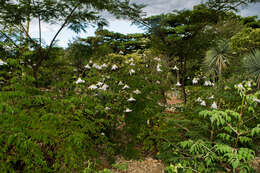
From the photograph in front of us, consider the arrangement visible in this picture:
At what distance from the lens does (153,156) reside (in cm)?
315

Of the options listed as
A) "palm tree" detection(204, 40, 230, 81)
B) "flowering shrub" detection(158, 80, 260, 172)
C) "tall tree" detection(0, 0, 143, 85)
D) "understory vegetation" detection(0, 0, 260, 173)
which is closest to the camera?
"flowering shrub" detection(158, 80, 260, 172)

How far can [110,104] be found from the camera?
246 cm

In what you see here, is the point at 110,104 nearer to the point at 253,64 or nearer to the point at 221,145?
the point at 221,145

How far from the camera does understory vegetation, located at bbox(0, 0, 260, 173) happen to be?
162cm

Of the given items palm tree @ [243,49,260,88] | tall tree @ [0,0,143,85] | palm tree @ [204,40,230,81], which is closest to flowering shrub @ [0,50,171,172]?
tall tree @ [0,0,143,85]

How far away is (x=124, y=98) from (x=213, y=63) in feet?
17.3

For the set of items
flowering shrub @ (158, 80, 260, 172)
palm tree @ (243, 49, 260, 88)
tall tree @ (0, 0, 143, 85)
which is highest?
tall tree @ (0, 0, 143, 85)

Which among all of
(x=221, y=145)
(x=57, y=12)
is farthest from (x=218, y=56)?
(x=221, y=145)

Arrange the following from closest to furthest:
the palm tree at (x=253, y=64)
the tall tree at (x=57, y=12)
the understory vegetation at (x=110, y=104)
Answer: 1. the understory vegetation at (x=110, y=104)
2. the tall tree at (x=57, y=12)
3. the palm tree at (x=253, y=64)

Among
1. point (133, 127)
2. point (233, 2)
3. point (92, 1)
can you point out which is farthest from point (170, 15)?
point (133, 127)

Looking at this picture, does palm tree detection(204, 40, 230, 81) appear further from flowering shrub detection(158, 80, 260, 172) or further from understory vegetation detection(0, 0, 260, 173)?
flowering shrub detection(158, 80, 260, 172)

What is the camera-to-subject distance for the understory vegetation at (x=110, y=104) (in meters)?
1.62

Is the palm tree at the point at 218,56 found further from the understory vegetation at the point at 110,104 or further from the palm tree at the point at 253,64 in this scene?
the understory vegetation at the point at 110,104

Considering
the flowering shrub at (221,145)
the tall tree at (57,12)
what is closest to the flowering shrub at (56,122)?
the flowering shrub at (221,145)
